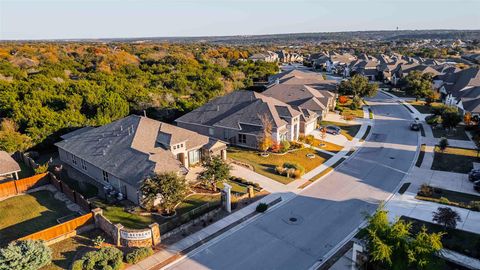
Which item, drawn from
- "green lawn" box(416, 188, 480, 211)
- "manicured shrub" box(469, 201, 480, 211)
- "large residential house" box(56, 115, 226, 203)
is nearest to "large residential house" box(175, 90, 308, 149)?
"large residential house" box(56, 115, 226, 203)

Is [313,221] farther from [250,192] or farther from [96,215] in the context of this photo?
[96,215]

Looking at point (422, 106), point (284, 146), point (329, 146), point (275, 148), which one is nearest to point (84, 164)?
point (275, 148)

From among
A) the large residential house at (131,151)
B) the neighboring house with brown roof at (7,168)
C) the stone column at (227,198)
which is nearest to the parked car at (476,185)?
the stone column at (227,198)

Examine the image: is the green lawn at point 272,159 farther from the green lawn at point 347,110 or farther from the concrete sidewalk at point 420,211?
the green lawn at point 347,110

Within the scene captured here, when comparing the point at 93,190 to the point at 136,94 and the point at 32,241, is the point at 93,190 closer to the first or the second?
the point at 32,241

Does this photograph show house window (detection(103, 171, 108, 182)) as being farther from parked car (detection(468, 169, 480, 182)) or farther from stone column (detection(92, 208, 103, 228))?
parked car (detection(468, 169, 480, 182))

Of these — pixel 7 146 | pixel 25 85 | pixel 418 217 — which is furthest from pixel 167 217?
pixel 25 85
